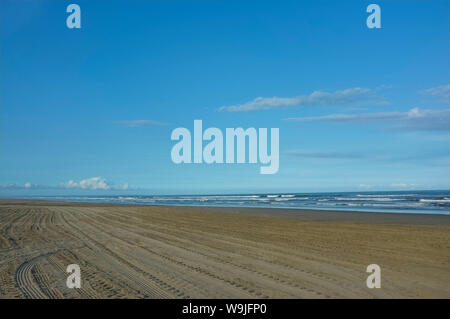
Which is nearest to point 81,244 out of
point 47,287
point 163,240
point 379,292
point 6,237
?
point 163,240

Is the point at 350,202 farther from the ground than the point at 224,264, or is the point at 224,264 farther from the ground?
the point at 224,264

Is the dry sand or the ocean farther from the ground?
the dry sand

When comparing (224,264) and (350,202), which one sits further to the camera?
(350,202)

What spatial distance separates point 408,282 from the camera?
828cm

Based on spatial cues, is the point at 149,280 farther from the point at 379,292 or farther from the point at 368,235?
the point at 368,235

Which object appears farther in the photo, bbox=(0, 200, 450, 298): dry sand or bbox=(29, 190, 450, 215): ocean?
bbox=(29, 190, 450, 215): ocean

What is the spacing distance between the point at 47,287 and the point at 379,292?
589 cm

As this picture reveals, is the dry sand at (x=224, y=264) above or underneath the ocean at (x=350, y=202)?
above

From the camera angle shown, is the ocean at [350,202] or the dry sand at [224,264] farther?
the ocean at [350,202]

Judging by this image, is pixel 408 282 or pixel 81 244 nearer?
pixel 408 282

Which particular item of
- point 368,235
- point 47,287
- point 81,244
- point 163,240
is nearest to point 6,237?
point 81,244

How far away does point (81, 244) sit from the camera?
13.9 meters
